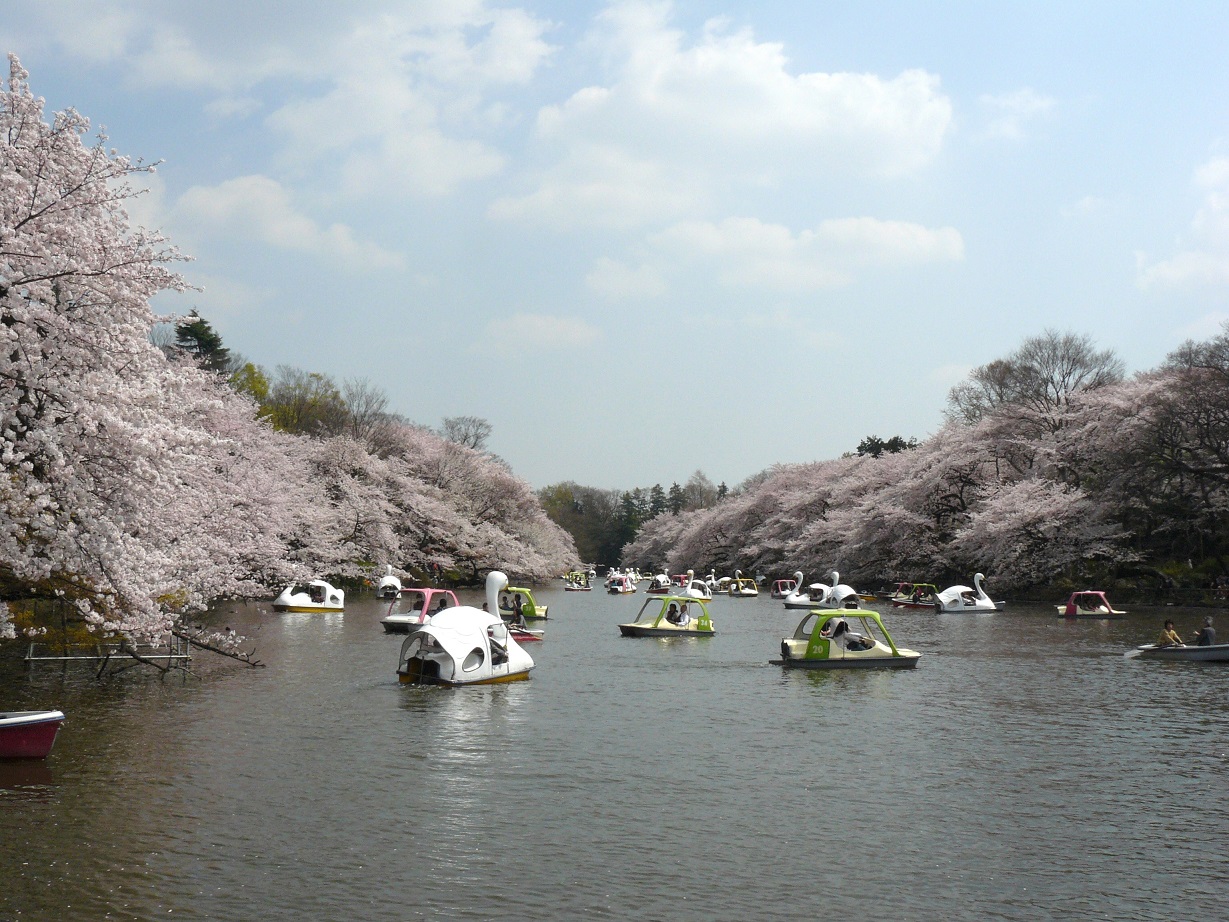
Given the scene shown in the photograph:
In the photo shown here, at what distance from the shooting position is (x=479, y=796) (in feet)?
50.4

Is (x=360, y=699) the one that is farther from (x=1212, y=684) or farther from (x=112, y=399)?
(x=1212, y=684)

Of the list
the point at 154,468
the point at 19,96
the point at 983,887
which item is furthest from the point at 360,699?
the point at 983,887

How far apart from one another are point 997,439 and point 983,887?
66317 millimetres

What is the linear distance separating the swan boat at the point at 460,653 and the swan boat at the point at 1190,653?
20.1 meters

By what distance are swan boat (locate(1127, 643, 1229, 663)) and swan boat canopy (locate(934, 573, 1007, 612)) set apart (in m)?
24.4

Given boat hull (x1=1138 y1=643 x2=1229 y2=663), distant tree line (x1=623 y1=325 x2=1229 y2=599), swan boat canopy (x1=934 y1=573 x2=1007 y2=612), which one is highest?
distant tree line (x1=623 y1=325 x2=1229 y2=599)

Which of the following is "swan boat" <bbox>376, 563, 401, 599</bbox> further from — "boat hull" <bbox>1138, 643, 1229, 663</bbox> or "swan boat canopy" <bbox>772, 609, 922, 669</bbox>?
"boat hull" <bbox>1138, 643, 1229, 663</bbox>

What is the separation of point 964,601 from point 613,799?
48.0 m

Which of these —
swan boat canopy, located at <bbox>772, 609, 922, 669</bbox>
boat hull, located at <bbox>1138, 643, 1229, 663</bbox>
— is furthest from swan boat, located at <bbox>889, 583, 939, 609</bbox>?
swan boat canopy, located at <bbox>772, 609, 922, 669</bbox>

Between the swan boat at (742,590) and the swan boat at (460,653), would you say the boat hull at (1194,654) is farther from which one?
the swan boat at (742,590)

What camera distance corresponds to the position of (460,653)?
26141 mm

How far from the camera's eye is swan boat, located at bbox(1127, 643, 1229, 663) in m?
32.6

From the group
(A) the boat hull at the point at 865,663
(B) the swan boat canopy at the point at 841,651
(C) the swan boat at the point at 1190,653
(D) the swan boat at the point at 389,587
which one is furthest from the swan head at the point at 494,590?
(D) the swan boat at the point at 389,587

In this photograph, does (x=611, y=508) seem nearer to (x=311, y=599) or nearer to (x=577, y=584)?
(x=577, y=584)
